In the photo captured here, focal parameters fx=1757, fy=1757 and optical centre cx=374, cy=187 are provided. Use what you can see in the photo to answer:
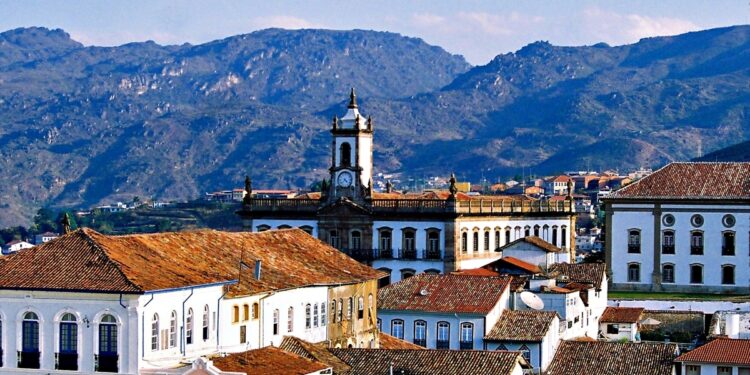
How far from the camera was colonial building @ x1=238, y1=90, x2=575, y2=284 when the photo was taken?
100m

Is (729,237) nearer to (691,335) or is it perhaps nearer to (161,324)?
(691,335)

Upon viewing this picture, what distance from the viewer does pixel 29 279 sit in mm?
50719

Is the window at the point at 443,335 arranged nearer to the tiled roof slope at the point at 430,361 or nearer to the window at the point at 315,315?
the window at the point at 315,315

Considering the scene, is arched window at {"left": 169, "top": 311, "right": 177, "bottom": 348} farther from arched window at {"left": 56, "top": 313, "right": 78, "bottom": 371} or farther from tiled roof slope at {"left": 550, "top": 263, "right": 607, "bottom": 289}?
tiled roof slope at {"left": 550, "top": 263, "right": 607, "bottom": 289}

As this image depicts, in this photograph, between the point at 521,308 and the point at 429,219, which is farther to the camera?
the point at 429,219

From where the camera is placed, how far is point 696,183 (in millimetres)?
100625

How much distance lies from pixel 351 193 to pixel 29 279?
5365 cm

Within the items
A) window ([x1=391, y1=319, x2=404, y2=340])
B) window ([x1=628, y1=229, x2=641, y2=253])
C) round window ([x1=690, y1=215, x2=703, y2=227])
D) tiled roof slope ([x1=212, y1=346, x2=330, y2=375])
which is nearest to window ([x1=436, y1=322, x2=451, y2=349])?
window ([x1=391, y1=319, x2=404, y2=340])

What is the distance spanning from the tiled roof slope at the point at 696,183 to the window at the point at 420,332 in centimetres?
3236

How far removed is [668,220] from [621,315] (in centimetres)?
1751

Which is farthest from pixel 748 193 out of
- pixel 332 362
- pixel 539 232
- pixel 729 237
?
pixel 332 362

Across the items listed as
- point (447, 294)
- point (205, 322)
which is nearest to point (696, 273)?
point (447, 294)

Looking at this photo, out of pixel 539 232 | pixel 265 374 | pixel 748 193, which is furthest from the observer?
pixel 539 232

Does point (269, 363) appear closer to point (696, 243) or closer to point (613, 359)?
point (613, 359)
